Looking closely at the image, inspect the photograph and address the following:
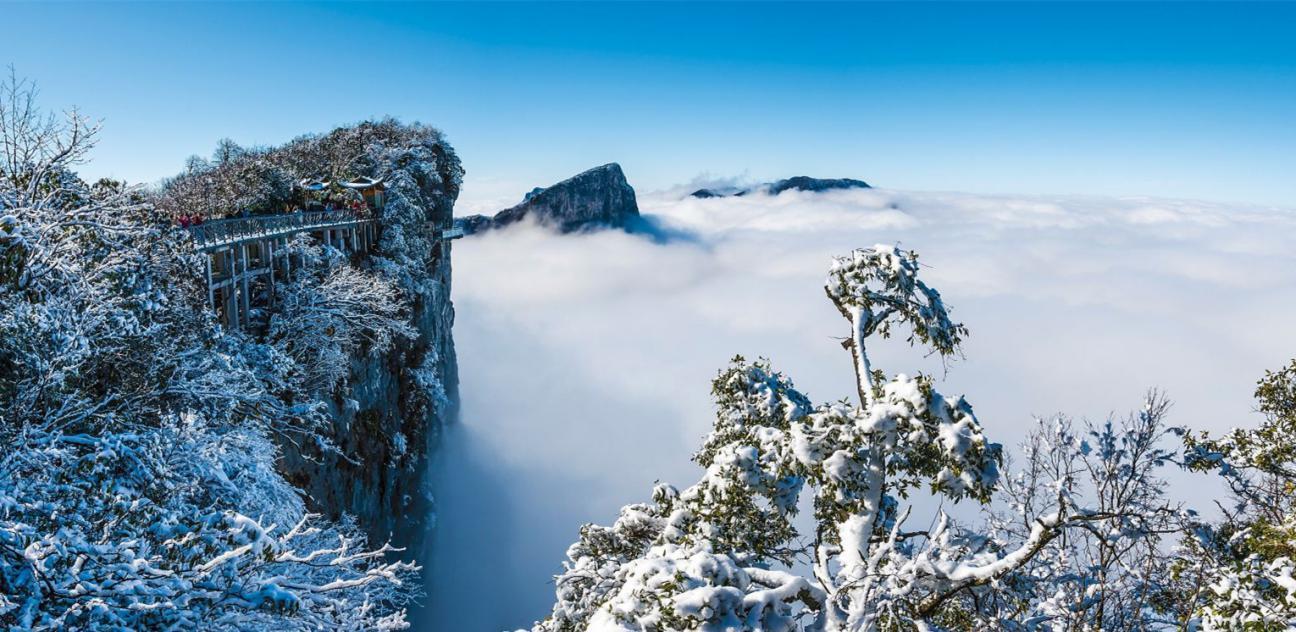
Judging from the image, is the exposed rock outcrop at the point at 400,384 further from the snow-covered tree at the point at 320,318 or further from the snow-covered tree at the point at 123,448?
the snow-covered tree at the point at 123,448

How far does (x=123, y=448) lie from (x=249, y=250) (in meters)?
23.3

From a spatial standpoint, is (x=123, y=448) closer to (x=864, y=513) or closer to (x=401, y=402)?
(x=864, y=513)

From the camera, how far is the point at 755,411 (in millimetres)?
9867

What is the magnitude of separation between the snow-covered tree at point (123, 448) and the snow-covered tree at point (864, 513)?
4.26 metres

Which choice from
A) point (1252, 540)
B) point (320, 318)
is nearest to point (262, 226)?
point (320, 318)

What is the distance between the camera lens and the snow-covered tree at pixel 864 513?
539 cm

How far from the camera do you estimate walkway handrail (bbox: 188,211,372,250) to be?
22156mm

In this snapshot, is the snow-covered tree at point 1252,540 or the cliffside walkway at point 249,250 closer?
the snow-covered tree at point 1252,540

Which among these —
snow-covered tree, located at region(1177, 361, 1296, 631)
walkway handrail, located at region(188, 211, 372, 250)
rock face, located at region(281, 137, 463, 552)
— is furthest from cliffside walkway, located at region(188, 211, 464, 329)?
snow-covered tree, located at region(1177, 361, 1296, 631)

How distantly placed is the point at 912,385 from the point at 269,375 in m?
20.7

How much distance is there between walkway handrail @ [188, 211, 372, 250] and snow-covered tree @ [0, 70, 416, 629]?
4949 millimetres

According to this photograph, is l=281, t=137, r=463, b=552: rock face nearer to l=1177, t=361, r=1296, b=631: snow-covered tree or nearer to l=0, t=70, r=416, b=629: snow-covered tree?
l=0, t=70, r=416, b=629: snow-covered tree

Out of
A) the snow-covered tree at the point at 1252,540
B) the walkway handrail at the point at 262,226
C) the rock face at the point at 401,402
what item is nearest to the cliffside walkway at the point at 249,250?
the walkway handrail at the point at 262,226

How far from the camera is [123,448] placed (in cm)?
962
